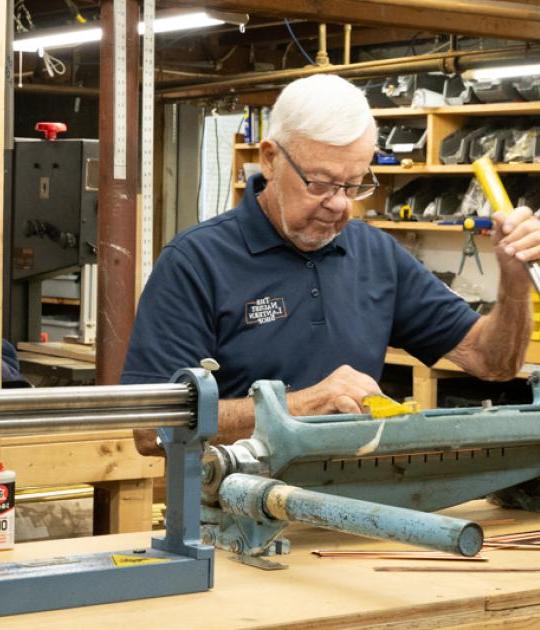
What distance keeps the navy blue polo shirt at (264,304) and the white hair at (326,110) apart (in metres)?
0.21

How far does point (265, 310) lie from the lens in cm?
237

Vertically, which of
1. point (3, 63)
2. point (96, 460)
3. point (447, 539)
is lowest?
point (96, 460)

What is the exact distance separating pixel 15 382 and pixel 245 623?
2.23 meters

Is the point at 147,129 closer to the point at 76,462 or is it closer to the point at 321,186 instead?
the point at 76,462

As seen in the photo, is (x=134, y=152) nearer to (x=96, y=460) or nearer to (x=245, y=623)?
(x=96, y=460)

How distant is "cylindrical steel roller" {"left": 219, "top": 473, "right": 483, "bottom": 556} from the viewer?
146 cm

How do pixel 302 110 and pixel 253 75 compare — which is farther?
pixel 253 75

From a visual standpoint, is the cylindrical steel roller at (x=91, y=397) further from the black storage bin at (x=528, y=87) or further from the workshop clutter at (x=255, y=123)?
the workshop clutter at (x=255, y=123)

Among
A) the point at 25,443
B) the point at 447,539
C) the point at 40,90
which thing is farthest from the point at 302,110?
the point at 40,90

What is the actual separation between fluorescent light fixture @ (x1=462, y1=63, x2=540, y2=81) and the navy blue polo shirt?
3.34m

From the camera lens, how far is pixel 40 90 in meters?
8.76

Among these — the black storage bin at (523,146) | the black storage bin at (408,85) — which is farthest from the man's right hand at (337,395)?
the black storage bin at (408,85)

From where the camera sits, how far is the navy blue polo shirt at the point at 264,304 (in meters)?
2.30

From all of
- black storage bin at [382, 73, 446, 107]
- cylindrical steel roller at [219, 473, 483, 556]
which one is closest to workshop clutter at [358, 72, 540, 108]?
black storage bin at [382, 73, 446, 107]
